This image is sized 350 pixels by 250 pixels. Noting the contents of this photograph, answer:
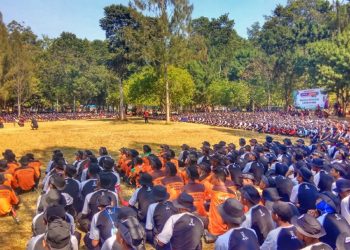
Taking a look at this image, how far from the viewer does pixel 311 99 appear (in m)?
47.6

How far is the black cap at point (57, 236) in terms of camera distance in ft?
13.6

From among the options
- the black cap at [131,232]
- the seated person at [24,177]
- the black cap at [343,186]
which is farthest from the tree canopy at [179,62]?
the black cap at [131,232]

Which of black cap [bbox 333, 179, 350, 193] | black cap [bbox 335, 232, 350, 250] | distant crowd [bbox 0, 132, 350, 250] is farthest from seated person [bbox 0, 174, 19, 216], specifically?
black cap [bbox 335, 232, 350, 250]

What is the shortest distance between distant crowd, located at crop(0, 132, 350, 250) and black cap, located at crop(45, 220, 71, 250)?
0.04 ft

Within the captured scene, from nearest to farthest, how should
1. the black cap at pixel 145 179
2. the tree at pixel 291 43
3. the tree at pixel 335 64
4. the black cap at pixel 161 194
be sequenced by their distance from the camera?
the black cap at pixel 161 194 < the black cap at pixel 145 179 < the tree at pixel 335 64 < the tree at pixel 291 43

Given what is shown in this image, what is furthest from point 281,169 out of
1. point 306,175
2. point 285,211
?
point 285,211

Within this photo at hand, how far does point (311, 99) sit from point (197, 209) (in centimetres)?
4371

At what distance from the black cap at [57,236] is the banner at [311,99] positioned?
4559 centimetres

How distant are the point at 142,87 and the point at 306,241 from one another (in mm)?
43749

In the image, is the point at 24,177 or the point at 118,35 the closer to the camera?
the point at 24,177

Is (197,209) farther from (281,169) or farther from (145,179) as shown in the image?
(281,169)

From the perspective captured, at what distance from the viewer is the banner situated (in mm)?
46625

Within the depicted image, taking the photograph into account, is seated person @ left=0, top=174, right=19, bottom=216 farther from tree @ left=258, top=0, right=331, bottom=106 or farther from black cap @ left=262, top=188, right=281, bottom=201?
tree @ left=258, top=0, right=331, bottom=106

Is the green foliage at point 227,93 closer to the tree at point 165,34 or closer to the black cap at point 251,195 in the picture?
the tree at point 165,34
